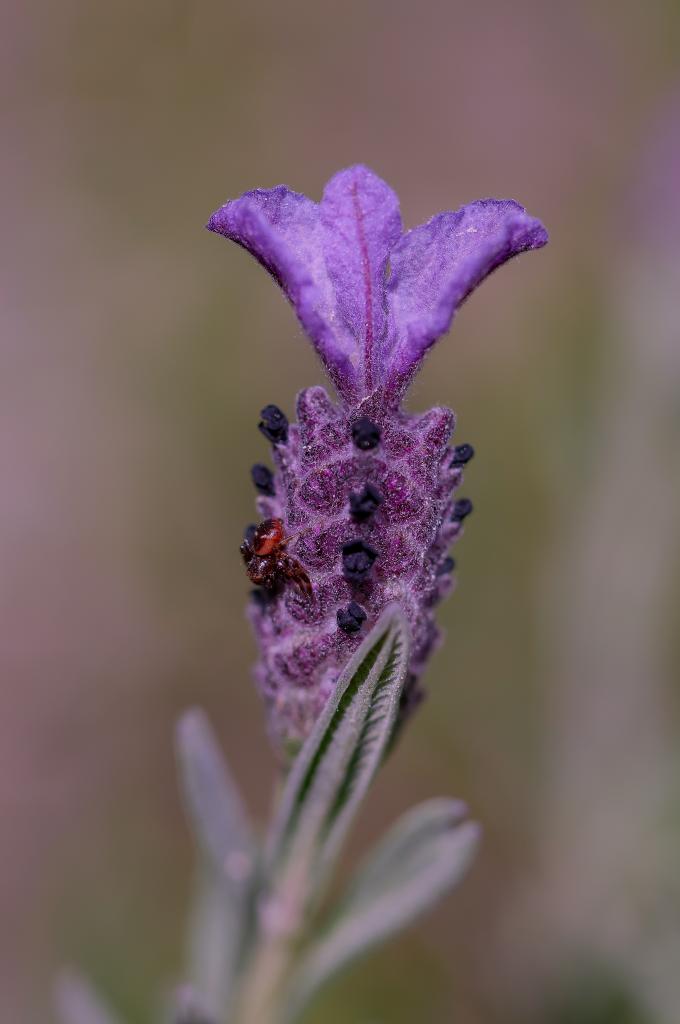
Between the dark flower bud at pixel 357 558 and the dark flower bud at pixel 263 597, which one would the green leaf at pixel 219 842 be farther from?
the dark flower bud at pixel 357 558

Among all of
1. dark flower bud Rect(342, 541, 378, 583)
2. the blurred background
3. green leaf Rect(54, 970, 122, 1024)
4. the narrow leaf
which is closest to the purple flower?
dark flower bud Rect(342, 541, 378, 583)

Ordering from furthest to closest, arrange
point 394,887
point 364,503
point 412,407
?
point 412,407 < point 394,887 < point 364,503

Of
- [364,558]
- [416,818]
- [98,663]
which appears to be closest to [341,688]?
[364,558]

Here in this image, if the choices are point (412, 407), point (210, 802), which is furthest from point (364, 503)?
point (412, 407)

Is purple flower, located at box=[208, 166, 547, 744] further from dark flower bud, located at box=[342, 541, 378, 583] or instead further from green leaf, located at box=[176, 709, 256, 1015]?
green leaf, located at box=[176, 709, 256, 1015]

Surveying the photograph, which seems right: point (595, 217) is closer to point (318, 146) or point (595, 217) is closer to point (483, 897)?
point (318, 146)

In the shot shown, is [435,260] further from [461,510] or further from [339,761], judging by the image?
[339,761]
